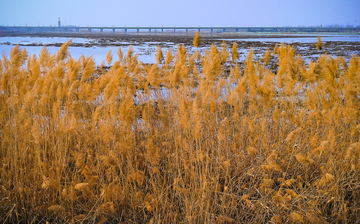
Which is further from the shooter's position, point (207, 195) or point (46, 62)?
point (46, 62)

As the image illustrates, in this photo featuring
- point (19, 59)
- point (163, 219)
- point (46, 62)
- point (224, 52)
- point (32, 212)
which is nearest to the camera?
point (163, 219)

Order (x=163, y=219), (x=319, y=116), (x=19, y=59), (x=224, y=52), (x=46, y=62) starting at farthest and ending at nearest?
(x=224, y=52) < (x=46, y=62) < (x=19, y=59) < (x=319, y=116) < (x=163, y=219)

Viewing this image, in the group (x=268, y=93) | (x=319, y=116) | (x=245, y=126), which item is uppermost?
(x=268, y=93)

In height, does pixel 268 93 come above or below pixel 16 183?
above

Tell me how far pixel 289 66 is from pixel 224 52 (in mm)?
1345

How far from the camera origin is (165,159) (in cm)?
303

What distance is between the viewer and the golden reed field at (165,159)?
2184 mm

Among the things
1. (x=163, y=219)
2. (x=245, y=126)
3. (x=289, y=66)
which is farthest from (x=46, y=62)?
(x=289, y=66)

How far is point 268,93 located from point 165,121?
133cm

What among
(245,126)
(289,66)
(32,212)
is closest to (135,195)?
(32,212)

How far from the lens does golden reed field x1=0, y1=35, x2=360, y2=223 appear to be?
218 centimetres

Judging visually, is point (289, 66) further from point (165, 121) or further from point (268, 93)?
point (165, 121)

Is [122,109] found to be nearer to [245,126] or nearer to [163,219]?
[163,219]

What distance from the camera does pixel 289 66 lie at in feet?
10.8
